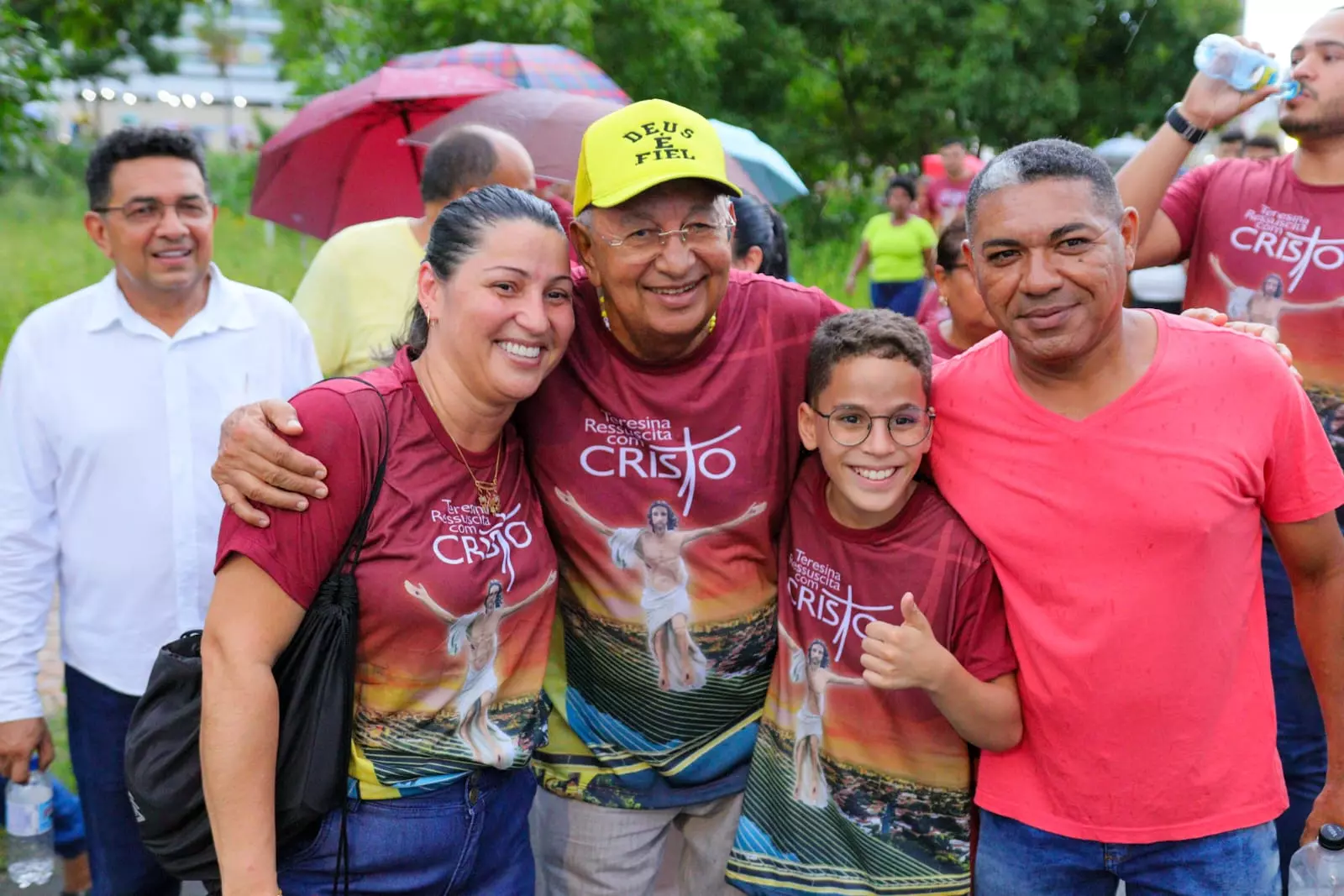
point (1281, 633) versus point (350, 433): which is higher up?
point (350, 433)

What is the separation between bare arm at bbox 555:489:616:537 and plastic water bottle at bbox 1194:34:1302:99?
83.9 inches

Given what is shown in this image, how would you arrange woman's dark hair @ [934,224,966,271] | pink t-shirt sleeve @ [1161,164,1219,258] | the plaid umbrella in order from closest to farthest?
pink t-shirt sleeve @ [1161,164,1219,258] → woman's dark hair @ [934,224,966,271] → the plaid umbrella

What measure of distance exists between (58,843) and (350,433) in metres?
2.89

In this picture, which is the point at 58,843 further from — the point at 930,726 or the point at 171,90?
the point at 171,90

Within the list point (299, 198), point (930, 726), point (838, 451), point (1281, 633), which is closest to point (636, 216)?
point (838, 451)

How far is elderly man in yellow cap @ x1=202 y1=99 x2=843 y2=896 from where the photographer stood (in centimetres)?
293

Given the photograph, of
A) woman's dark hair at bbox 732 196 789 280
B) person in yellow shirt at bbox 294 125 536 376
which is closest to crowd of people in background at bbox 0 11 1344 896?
person in yellow shirt at bbox 294 125 536 376

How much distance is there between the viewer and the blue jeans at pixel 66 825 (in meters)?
4.51

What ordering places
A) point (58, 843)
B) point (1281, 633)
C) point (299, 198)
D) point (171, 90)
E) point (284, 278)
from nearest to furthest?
1. point (1281, 633)
2. point (58, 843)
3. point (299, 198)
4. point (284, 278)
5. point (171, 90)

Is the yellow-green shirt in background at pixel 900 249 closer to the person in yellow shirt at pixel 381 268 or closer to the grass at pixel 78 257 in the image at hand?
the grass at pixel 78 257

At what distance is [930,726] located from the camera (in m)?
2.89

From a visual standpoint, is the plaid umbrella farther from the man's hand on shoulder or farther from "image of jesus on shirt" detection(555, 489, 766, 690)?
the man's hand on shoulder

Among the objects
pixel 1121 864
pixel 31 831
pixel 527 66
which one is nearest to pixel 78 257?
pixel 527 66

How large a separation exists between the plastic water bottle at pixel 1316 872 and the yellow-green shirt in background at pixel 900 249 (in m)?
11.4
